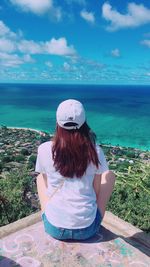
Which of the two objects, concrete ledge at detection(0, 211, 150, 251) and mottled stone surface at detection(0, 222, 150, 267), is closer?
mottled stone surface at detection(0, 222, 150, 267)

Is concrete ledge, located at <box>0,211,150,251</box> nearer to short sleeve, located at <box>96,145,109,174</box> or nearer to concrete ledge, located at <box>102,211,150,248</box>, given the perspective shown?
concrete ledge, located at <box>102,211,150,248</box>

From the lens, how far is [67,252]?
2004mm

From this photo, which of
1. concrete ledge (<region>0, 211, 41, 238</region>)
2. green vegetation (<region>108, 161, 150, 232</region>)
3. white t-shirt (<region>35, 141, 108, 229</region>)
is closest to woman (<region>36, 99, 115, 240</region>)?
white t-shirt (<region>35, 141, 108, 229</region>)

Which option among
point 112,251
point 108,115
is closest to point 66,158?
point 112,251

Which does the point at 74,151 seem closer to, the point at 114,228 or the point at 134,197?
the point at 114,228

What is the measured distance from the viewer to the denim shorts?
79.8 inches

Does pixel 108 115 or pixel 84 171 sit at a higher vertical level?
pixel 84 171

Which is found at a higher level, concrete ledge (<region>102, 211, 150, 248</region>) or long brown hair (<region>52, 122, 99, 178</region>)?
long brown hair (<region>52, 122, 99, 178</region>)

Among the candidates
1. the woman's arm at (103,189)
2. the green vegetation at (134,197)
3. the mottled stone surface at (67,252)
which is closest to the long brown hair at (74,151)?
the woman's arm at (103,189)

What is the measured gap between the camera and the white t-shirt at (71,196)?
6.47 feet

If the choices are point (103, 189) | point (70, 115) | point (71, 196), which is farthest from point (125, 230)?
point (70, 115)

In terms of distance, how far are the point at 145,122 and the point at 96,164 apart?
136 ft

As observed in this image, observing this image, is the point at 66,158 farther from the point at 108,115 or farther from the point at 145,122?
the point at 108,115

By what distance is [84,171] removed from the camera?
1.95m
